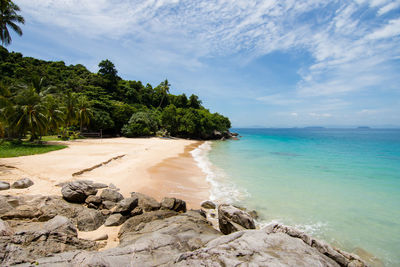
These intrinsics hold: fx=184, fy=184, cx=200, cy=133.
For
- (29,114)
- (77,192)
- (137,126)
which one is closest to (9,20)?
(29,114)

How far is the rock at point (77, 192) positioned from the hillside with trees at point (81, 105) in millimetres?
10212

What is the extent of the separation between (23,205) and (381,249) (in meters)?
11.2

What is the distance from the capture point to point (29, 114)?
17.6 metres

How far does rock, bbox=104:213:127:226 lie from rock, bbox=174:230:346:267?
3.37 m

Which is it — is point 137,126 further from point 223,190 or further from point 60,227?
point 60,227

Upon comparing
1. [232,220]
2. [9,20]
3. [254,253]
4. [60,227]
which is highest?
[9,20]

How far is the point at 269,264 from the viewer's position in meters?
2.81

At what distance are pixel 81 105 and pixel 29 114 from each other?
15.9 m

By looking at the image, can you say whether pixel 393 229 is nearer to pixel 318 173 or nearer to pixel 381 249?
pixel 381 249

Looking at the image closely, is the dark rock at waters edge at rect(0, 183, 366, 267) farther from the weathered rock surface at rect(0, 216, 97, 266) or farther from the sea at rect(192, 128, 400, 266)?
the sea at rect(192, 128, 400, 266)

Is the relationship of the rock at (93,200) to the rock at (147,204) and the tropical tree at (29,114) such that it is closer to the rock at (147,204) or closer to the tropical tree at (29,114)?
the rock at (147,204)

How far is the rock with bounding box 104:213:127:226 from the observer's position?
5488mm

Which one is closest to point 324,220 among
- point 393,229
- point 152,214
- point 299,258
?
point 393,229

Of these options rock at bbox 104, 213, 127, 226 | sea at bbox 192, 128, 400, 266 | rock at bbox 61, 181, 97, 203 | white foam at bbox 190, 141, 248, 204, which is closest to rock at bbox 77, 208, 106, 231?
rock at bbox 104, 213, 127, 226
